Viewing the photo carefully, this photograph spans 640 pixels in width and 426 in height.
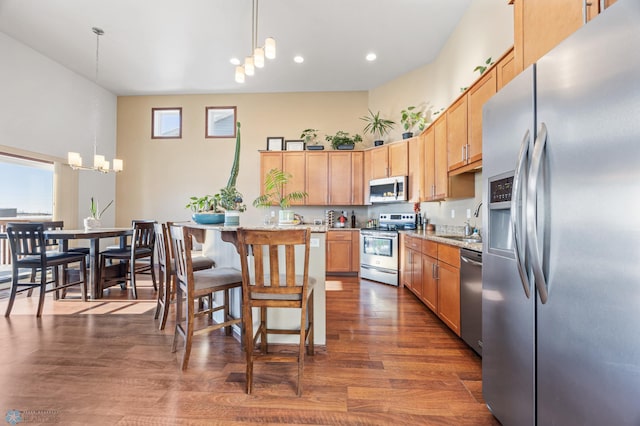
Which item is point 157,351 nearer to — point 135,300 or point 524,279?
point 135,300

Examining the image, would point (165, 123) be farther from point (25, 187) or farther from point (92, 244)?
point (92, 244)

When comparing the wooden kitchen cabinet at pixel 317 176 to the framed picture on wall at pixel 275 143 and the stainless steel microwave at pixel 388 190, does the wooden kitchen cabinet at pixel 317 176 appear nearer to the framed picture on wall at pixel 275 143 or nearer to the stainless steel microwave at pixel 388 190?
the framed picture on wall at pixel 275 143

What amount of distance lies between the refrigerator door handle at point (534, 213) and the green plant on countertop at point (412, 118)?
3.61 metres

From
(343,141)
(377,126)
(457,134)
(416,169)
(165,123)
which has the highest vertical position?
(165,123)

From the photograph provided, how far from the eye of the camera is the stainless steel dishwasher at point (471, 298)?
2.08 metres

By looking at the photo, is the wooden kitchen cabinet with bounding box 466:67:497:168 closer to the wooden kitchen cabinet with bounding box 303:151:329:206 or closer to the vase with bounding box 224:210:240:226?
the vase with bounding box 224:210:240:226

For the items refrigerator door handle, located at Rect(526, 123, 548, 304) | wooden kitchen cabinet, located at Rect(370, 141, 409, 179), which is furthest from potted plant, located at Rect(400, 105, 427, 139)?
refrigerator door handle, located at Rect(526, 123, 548, 304)

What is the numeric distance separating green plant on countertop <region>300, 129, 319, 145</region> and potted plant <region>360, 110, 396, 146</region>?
0.98 m

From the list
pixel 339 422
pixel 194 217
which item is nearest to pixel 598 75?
pixel 339 422

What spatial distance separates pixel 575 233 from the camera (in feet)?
3.19

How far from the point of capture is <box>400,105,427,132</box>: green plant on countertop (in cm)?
463

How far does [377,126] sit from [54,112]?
5539mm

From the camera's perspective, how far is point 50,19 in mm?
3727

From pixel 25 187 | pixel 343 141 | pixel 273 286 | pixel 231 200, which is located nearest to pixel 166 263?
pixel 231 200
